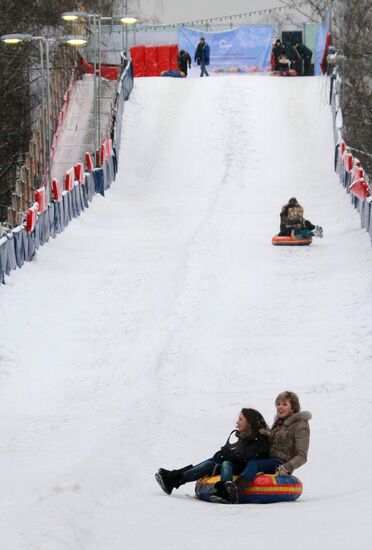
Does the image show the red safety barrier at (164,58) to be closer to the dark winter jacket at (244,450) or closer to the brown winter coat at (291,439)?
the brown winter coat at (291,439)

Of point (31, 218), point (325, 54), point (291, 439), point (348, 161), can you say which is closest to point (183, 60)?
point (325, 54)

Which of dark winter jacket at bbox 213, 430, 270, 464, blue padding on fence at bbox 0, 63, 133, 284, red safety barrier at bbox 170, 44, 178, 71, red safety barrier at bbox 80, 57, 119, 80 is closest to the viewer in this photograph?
dark winter jacket at bbox 213, 430, 270, 464

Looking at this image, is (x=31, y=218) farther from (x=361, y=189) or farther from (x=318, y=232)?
(x=361, y=189)

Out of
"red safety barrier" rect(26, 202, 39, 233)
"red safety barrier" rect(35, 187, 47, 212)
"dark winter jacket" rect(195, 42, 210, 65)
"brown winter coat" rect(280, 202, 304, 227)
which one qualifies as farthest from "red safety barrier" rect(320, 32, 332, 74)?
"red safety barrier" rect(26, 202, 39, 233)

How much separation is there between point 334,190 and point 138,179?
6642mm

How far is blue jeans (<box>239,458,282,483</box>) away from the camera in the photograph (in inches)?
405

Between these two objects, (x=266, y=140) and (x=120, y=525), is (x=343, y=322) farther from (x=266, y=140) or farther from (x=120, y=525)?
(x=266, y=140)

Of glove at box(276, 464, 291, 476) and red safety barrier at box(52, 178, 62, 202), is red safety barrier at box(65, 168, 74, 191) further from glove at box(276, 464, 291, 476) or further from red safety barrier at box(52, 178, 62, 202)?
glove at box(276, 464, 291, 476)

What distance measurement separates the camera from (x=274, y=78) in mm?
47938

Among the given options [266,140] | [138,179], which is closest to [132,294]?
[138,179]

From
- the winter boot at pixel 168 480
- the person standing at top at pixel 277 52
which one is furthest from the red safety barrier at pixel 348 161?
the winter boot at pixel 168 480

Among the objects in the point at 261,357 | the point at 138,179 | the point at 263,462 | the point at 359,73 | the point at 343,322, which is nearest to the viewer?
the point at 263,462

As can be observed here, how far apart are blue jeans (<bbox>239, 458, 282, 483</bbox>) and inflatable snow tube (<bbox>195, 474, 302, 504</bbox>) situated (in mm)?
63

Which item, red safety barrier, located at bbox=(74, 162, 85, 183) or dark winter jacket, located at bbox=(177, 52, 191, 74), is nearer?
red safety barrier, located at bbox=(74, 162, 85, 183)
